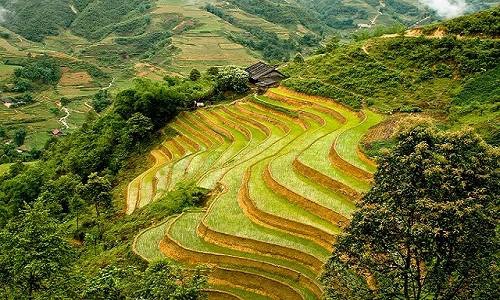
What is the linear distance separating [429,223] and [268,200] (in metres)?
10.2

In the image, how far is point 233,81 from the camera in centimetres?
3631

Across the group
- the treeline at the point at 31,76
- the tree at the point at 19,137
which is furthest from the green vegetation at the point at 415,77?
the treeline at the point at 31,76

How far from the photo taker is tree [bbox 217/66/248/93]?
119 ft

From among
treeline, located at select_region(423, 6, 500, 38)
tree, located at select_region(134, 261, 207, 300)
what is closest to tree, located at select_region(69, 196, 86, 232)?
tree, located at select_region(134, 261, 207, 300)

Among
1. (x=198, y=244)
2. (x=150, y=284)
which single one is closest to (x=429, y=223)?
(x=150, y=284)

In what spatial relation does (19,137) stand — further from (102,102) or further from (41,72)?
(41,72)

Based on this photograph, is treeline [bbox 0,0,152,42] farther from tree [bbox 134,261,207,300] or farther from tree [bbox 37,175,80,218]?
tree [bbox 134,261,207,300]

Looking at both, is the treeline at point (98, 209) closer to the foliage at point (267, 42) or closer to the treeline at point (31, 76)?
the treeline at point (31, 76)

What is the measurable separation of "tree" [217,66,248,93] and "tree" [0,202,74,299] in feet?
82.1

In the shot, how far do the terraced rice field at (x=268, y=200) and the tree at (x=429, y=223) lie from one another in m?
2.69

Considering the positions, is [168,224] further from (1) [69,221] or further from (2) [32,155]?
(2) [32,155]

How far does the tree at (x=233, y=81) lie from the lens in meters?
36.3

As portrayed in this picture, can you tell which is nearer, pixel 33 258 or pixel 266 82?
pixel 33 258

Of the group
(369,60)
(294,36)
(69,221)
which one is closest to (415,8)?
(294,36)
